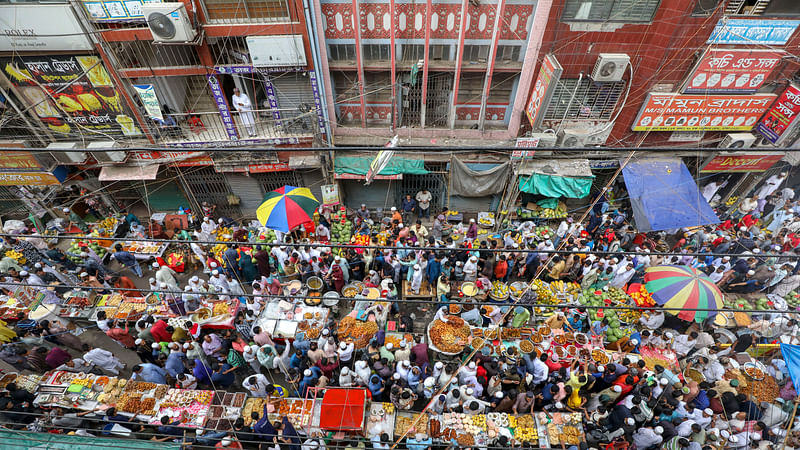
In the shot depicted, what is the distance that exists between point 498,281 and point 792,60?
431 inches

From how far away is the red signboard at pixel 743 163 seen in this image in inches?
531

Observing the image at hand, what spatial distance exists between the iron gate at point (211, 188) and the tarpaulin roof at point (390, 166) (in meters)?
4.50

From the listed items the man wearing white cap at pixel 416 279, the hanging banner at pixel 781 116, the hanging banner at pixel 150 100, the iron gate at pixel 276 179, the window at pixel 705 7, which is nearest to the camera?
the window at pixel 705 7

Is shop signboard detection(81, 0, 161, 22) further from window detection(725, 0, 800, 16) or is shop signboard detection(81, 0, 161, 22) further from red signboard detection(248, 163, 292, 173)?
window detection(725, 0, 800, 16)

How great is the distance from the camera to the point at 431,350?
10469 millimetres

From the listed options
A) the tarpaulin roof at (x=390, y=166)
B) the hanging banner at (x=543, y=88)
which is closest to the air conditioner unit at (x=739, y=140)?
the hanging banner at (x=543, y=88)

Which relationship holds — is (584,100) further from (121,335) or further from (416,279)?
(121,335)

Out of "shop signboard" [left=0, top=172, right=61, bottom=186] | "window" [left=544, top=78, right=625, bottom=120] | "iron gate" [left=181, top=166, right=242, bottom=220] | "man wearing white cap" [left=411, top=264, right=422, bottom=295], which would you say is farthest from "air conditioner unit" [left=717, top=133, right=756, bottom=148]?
"shop signboard" [left=0, top=172, right=61, bottom=186]

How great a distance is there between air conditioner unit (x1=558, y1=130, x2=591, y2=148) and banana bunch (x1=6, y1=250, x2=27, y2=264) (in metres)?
17.9

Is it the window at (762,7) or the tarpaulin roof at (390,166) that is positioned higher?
the window at (762,7)

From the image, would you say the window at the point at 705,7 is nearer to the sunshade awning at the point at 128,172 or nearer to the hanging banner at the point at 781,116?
the hanging banner at the point at 781,116

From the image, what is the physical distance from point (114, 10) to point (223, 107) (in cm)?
348

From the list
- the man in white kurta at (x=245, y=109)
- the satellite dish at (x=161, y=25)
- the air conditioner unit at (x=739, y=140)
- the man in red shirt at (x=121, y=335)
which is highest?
the air conditioner unit at (x=739, y=140)

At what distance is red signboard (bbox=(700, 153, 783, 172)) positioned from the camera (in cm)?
1350
